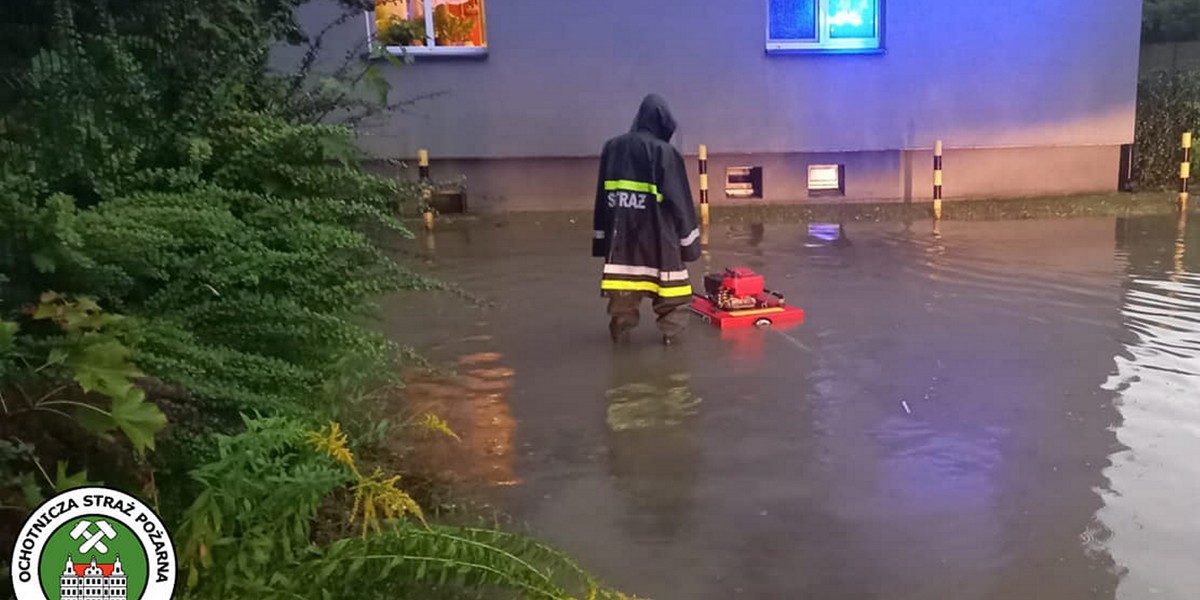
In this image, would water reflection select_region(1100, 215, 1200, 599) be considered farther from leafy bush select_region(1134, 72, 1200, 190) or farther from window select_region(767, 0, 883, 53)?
leafy bush select_region(1134, 72, 1200, 190)

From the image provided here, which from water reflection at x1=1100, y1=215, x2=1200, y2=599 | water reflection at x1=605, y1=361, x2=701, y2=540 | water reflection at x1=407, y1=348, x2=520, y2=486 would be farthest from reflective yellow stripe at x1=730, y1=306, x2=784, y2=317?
water reflection at x1=1100, y1=215, x2=1200, y2=599

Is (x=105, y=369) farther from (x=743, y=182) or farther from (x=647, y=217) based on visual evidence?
(x=743, y=182)

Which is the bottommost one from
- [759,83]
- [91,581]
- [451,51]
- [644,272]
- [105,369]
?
[644,272]

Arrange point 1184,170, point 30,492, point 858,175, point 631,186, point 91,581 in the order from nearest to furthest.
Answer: point 91,581 < point 30,492 < point 631,186 < point 1184,170 < point 858,175

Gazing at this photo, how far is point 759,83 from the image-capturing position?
45.6 ft

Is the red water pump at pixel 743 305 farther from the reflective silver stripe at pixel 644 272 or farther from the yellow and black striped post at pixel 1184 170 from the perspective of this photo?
the yellow and black striped post at pixel 1184 170

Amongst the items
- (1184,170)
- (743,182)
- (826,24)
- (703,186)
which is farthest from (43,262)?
(1184,170)

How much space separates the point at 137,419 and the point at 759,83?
1209 centimetres

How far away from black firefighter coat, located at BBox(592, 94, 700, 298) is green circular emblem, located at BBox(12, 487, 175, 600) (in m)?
5.28

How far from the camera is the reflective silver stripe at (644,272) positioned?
6961 mm

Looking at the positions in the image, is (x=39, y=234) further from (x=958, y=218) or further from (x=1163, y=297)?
(x=958, y=218)

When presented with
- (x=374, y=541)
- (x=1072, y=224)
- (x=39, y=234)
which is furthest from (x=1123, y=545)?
(x=1072, y=224)

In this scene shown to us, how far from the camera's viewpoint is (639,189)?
6934mm

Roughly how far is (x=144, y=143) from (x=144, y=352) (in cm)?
93
